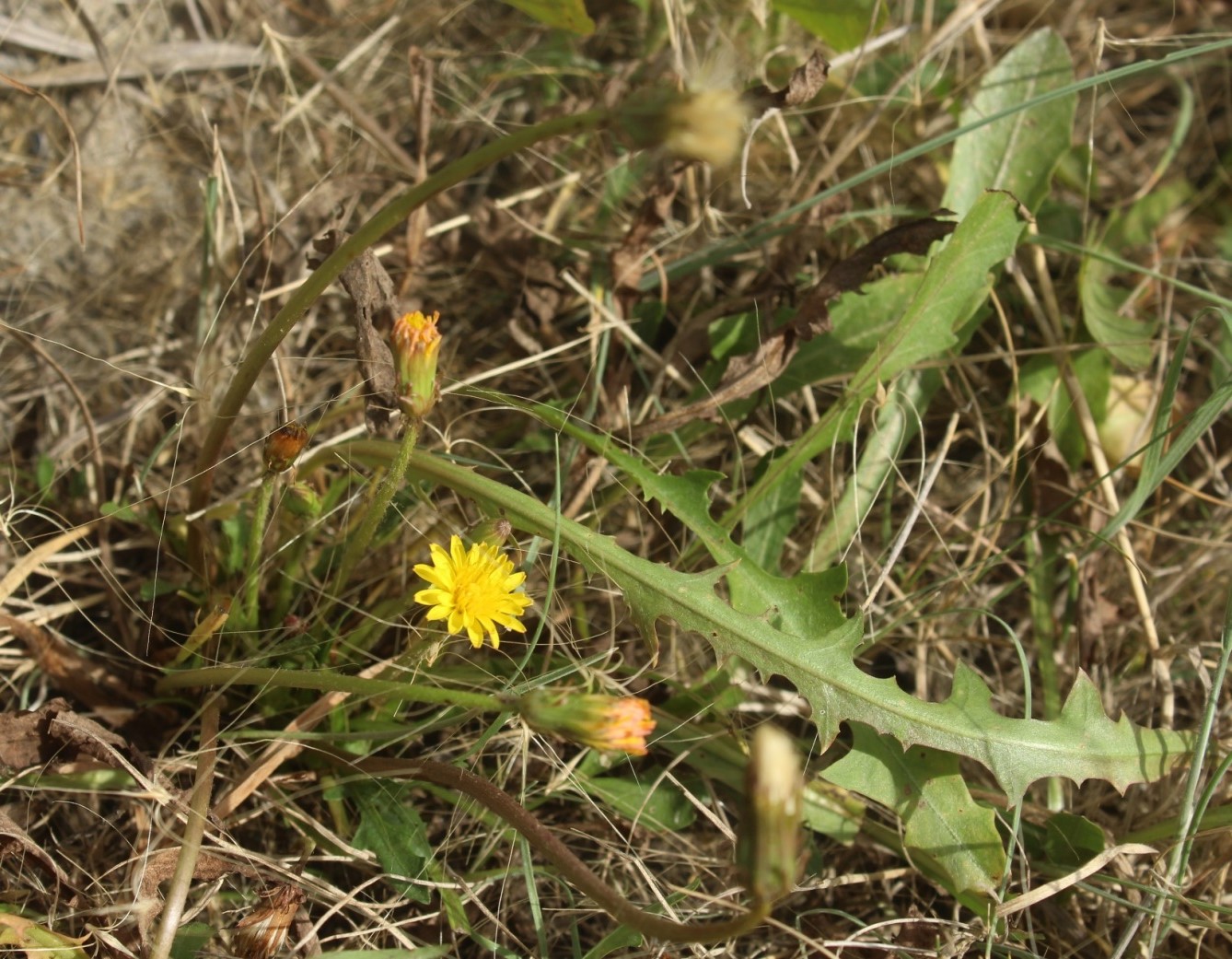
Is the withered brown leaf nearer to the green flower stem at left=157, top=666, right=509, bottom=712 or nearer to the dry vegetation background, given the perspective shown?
the dry vegetation background

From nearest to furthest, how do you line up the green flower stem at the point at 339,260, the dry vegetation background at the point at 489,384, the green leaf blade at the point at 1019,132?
1. the green flower stem at the point at 339,260
2. the dry vegetation background at the point at 489,384
3. the green leaf blade at the point at 1019,132

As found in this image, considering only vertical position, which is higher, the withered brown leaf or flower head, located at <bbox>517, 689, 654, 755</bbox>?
the withered brown leaf

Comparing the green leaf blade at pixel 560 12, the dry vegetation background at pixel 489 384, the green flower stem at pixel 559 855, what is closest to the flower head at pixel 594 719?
the green flower stem at pixel 559 855

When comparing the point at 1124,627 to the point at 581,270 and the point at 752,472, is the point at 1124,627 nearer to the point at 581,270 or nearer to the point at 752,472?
the point at 752,472

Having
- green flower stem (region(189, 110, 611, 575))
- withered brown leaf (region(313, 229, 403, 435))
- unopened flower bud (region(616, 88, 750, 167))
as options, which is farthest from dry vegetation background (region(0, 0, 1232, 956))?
unopened flower bud (region(616, 88, 750, 167))

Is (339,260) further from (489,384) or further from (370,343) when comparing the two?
(489,384)

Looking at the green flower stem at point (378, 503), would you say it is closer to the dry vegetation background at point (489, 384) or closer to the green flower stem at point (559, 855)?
the dry vegetation background at point (489, 384)

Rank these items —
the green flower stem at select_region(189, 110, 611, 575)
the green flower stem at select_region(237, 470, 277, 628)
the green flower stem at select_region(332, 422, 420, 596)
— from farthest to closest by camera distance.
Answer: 1. the green flower stem at select_region(237, 470, 277, 628)
2. the green flower stem at select_region(332, 422, 420, 596)
3. the green flower stem at select_region(189, 110, 611, 575)
